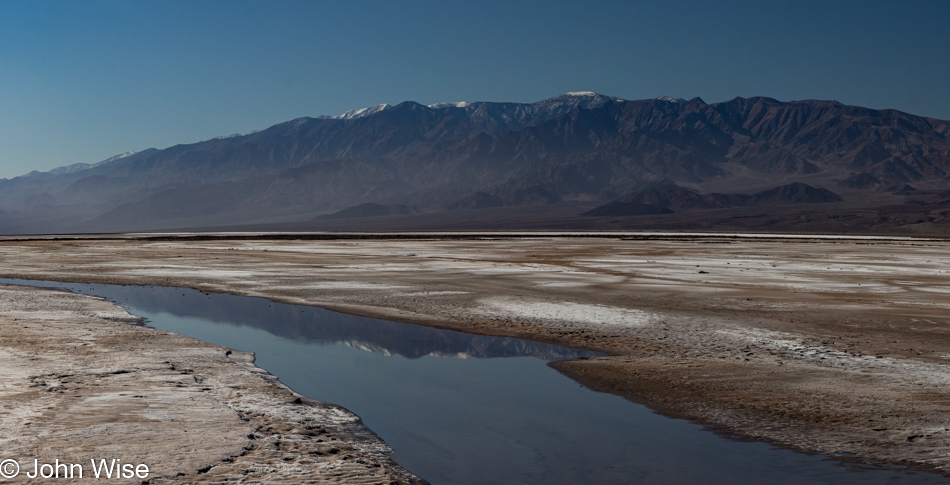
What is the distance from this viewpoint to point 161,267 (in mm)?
40844

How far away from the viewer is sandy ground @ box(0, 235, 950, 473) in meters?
10.9

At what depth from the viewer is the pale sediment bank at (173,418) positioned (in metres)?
8.19

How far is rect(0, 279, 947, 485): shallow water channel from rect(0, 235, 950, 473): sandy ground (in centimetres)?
71

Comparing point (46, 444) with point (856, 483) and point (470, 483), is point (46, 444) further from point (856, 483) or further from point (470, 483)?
point (856, 483)

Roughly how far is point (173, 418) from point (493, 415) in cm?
452

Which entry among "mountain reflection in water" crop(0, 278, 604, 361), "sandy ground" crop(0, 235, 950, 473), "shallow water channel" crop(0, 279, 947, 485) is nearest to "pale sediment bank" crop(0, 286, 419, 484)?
"shallow water channel" crop(0, 279, 947, 485)

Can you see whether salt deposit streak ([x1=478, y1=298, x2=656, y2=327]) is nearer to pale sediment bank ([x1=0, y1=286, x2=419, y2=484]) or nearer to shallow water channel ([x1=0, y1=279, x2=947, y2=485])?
shallow water channel ([x1=0, y1=279, x2=947, y2=485])

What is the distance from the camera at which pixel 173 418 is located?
9.88 metres

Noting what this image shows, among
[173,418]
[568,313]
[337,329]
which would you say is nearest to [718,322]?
[568,313]

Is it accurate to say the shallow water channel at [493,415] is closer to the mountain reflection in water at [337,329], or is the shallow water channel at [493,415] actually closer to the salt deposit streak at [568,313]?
the mountain reflection in water at [337,329]

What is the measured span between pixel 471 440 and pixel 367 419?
1803 millimetres

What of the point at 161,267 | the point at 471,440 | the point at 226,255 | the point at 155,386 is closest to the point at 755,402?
the point at 471,440

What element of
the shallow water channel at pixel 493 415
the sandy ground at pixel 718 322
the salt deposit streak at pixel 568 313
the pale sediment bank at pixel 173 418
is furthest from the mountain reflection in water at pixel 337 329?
the pale sediment bank at pixel 173 418

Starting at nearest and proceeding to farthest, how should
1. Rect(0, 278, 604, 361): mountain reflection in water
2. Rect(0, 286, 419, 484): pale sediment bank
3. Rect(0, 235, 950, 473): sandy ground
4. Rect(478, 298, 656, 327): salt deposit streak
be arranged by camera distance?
1. Rect(0, 286, 419, 484): pale sediment bank
2. Rect(0, 235, 950, 473): sandy ground
3. Rect(0, 278, 604, 361): mountain reflection in water
4. Rect(478, 298, 656, 327): salt deposit streak
